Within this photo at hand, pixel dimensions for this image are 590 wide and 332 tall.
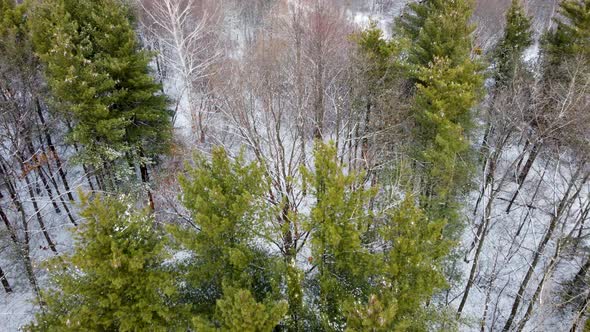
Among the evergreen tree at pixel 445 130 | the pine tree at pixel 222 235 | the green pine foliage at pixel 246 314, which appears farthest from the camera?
the evergreen tree at pixel 445 130

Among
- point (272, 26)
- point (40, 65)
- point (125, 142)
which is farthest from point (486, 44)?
point (40, 65)

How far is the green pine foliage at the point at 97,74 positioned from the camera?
47.0 ft

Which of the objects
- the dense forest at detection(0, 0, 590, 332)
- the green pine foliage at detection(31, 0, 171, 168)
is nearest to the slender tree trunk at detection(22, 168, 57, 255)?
the dense forest at detection(0, 0, 590, 332)

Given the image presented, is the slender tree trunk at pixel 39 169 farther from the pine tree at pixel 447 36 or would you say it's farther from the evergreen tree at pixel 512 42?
the evergreen tree at pixel 512 42

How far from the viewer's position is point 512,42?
19062 millimetres

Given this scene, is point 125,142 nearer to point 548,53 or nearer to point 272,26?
point 272,26

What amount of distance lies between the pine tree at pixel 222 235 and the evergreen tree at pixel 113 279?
2.82ft

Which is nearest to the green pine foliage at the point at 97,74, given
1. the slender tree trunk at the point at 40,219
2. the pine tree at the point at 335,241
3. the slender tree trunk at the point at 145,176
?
the slender tree trunk at the point at 145,176

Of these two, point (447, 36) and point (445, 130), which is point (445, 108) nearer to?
point (445, 130)

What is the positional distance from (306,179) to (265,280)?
3032 millimetres

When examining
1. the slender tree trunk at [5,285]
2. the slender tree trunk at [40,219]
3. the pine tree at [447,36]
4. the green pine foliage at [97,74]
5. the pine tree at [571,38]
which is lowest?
the slender tree trunk at [5,285]

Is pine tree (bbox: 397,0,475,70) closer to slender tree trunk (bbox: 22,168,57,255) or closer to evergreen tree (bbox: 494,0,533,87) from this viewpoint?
evergreen tree (bbox: 494,0,533,87)

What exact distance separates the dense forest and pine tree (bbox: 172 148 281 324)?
6cm

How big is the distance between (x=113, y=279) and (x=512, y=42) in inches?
789
